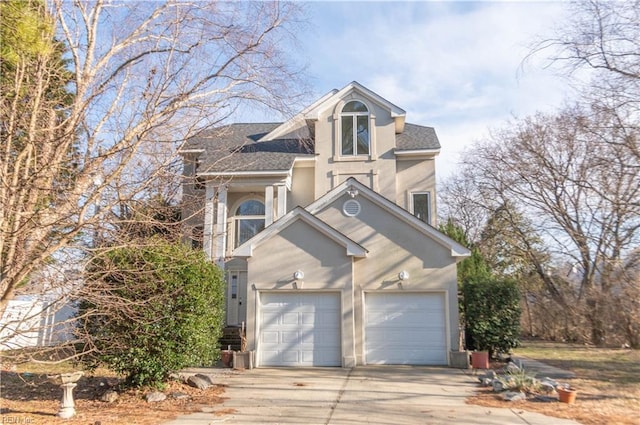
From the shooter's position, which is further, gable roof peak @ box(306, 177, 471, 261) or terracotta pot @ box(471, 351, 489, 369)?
gable roof peak @ box(306, 177, 471, 261)

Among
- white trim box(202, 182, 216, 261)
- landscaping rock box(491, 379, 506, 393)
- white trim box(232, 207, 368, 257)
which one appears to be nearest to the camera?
landscaping rock box(491, 379, 506, 393)

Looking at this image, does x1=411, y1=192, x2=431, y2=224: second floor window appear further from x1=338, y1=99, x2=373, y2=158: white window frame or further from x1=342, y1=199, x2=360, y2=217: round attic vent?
x1=342, y1=199, x2=360, y2=217: round attic vent

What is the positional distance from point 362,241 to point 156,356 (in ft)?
22.5

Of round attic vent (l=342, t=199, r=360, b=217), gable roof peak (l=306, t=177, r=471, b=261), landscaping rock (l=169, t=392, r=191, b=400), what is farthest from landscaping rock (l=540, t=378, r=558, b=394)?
landscaping rock (l=169, t=392, r=191, b=400)

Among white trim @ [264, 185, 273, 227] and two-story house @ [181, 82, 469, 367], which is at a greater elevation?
white trim @ [264, 185, 273, 227]

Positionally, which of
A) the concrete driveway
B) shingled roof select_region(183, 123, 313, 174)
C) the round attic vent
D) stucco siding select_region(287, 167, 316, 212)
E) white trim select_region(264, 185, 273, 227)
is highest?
shingled roof select_region(183, 123, 313, 174)

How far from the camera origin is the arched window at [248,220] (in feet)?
58.6

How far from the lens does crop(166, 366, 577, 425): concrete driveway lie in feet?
24.4

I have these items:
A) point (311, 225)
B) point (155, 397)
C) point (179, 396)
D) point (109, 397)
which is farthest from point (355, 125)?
point (109, 397)

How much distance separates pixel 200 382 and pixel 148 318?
2.08m

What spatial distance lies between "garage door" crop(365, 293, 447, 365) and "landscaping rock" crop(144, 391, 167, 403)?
241 inches

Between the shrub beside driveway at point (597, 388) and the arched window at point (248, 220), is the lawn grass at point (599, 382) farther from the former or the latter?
the arched window at point (248, 220)

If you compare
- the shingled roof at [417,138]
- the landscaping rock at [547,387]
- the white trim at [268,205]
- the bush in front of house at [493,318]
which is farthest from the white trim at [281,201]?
the landscaping rock at [547,387]

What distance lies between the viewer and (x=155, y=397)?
886cm
